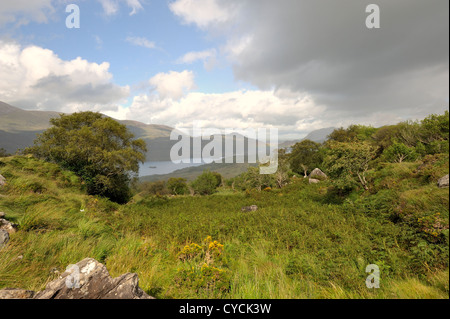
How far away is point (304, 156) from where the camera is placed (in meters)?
39.1

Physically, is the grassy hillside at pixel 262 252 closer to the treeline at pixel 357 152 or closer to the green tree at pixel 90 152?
the treeline at pixel 357 152

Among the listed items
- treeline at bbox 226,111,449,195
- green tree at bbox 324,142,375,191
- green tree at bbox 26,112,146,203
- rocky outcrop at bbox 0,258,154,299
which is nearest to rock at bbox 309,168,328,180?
treeline at bbox 226,111,449,195

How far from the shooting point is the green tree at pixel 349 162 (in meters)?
12.4

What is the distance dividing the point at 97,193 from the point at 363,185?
70.9 feet

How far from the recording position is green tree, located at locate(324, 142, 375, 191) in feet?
40.7

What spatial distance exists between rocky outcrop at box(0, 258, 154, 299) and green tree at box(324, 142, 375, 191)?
13.5 metres

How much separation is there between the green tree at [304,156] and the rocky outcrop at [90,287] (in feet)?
127

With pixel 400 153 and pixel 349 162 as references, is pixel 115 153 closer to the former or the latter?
pixel 349 162

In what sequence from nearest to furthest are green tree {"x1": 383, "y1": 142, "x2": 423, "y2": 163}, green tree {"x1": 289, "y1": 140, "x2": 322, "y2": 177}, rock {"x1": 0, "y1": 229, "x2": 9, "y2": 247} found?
rock {"x1": 0, "y1": 229, "x2": 9, "y2": 247}, green tree {"x1": 383, "y1": 142, "x2": 423, "y2": 163}, green tree {"x1": 289, "y1": 140, "x2": 322, "y2": 177}

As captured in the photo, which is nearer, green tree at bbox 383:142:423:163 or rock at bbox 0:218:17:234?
rock at bbox 0:218:17:234

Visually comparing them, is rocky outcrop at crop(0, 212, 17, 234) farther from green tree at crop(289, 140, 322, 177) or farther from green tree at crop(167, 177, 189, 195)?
green tree at crop(167, 177, 189, 195)

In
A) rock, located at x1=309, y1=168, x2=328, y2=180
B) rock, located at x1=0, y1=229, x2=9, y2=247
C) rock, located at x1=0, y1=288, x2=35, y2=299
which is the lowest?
rock, located at x1=309, y1=168, x2=328, y2=180

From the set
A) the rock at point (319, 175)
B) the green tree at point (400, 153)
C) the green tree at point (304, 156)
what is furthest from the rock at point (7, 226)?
the green tree at point (304, 156)
